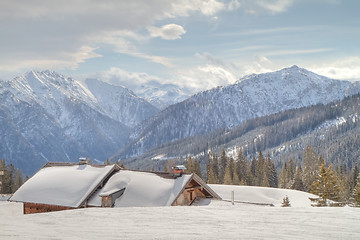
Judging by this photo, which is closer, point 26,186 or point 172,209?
point 172,209

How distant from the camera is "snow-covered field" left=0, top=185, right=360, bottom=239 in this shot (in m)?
8.22

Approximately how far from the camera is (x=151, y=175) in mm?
29016

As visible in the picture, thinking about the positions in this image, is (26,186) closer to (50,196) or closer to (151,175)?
(50,196)

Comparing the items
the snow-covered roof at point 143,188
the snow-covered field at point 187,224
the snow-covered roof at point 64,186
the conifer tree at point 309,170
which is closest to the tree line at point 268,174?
the conifer tree at point 309,170

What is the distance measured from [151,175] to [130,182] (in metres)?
2.03

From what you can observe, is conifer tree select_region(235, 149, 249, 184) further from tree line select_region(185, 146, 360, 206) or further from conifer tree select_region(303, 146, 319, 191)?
conifer tree select_region(303, 146, 319, 191)

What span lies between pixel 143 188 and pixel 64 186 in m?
7.04

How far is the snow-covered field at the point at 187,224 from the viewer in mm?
8219

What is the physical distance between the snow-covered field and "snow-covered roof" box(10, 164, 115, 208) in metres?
17.0

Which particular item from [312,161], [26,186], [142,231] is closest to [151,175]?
[26,186]

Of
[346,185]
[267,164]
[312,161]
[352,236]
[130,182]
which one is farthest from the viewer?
[312,161]

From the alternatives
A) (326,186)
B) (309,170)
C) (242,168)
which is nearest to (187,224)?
(326,186)

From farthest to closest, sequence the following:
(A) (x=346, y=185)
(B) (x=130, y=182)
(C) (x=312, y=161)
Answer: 1. (C) (x=312, y=161)
2. (A) (x=346, y=185)
3. (B) (x=130, y=182)

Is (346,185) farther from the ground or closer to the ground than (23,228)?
closer to the ground
